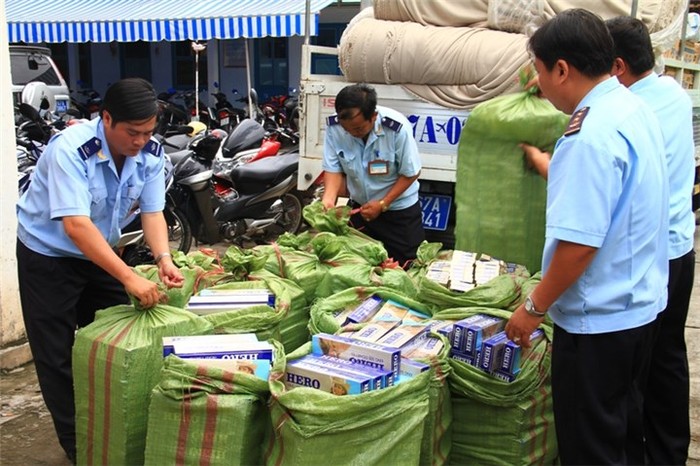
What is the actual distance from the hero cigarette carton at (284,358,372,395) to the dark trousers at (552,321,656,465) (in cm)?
52

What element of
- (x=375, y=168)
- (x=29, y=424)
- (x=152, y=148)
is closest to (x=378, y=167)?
(x=375, y=168)

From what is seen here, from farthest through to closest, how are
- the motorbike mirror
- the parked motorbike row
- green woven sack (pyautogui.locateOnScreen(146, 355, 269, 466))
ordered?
the motorbike mirror
the parked motorbike row
green woven sack (pyautogui.locateOnScreen(146, 355, 269, 466))

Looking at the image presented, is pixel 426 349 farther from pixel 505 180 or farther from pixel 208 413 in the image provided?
pixel 505 180

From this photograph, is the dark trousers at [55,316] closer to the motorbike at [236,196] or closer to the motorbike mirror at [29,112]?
the motorbike at [236,196]

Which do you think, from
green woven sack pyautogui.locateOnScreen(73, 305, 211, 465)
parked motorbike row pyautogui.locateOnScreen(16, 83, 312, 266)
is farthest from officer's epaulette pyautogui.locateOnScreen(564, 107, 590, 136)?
parked motorbike row pyautogui.locateOnScreen(16, 83, 312, 266)

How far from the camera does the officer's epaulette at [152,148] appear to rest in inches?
107

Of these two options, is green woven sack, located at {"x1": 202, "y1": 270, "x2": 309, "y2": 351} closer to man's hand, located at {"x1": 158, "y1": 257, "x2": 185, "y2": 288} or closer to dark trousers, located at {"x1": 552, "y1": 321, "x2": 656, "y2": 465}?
man's hand, located at {"x1": 158, "y1": 257, "x2": 185, "y2": 288}

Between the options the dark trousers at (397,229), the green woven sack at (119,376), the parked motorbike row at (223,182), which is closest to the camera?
the green woven sack at (119,376)

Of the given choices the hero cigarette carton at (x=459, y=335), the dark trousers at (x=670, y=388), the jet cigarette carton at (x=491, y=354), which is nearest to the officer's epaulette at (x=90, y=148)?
the hero cigarette carton at (x=459, y=335)

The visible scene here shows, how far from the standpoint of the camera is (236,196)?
6.16 m

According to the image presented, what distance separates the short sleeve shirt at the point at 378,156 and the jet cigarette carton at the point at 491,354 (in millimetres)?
1561

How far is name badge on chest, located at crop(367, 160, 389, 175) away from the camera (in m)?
3.80

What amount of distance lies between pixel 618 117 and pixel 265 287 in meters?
1.55

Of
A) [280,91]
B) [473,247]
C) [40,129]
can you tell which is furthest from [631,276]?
[280,91]
